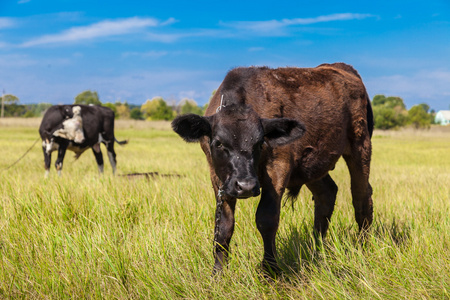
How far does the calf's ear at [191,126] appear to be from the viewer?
3.36 metres

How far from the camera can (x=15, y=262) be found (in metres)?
3.69

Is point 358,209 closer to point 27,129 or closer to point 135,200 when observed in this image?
point 135,200

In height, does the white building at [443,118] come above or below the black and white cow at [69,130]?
above

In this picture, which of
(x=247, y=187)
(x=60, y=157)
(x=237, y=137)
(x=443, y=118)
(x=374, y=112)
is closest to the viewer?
(x=247, y=187)

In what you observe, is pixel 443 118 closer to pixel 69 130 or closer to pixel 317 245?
pixel 69 130

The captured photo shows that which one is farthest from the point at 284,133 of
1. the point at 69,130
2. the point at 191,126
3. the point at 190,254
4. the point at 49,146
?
the point at 49,146

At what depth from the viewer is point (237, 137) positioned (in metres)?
3.26

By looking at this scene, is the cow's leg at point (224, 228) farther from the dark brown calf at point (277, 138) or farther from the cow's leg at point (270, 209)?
the cow's leg at point (270, 209)

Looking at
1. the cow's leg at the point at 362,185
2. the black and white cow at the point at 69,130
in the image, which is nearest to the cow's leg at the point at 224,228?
the cow's leg at the point at 362,185

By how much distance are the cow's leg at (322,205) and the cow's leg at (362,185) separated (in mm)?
269

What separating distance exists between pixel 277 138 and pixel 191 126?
0.71 m

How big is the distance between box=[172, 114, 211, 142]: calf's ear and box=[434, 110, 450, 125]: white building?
141480 millimetres

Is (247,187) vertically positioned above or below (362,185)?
above

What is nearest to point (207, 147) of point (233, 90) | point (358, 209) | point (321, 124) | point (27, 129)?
point (233, 90)
